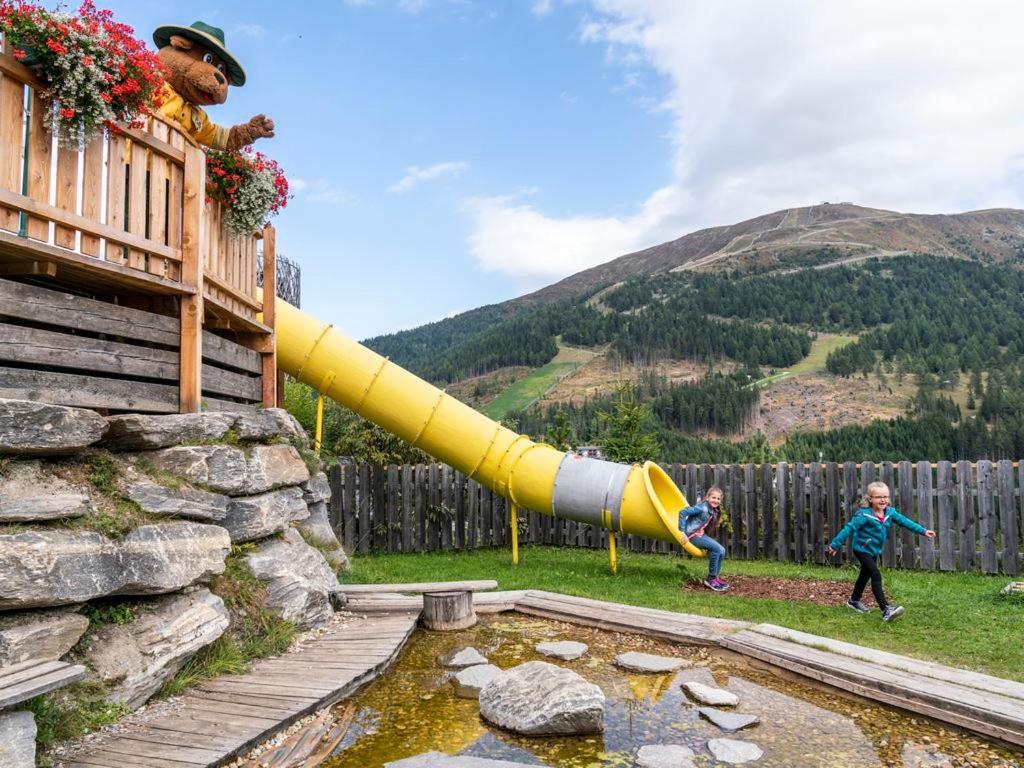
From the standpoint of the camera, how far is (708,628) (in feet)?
21.4

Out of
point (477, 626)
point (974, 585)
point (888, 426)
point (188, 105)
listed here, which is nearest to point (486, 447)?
point (477, 626)

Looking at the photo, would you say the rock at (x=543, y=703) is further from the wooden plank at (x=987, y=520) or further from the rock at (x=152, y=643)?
the wooden plank at (x=987, y=520)

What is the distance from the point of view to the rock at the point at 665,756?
389cm

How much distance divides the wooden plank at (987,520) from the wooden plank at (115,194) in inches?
444

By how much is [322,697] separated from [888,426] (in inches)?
2801

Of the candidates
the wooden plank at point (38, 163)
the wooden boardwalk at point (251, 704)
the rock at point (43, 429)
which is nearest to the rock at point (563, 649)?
the wooden boardwalk at point (251, 704)

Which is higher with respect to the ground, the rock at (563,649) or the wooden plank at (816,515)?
the wooden plank at (816,515)

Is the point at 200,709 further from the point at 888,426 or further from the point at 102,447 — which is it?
the point at 888,426

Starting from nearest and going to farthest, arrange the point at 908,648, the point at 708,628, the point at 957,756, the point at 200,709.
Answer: the point at 957,756, the point at 200,709, the point at 908,648, the point at 708,628

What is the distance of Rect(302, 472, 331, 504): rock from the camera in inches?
311

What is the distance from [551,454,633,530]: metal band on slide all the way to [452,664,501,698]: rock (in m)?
4.35

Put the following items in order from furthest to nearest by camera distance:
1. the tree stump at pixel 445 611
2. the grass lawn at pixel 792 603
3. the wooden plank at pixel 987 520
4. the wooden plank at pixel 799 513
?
the wooden plank at pixel 799 513
the wooden plank at pixel 987 520
the tree stump at pixel 445 611
the grass lawn at pixel 792 603

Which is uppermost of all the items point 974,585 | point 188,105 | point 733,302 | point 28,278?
point 733,302

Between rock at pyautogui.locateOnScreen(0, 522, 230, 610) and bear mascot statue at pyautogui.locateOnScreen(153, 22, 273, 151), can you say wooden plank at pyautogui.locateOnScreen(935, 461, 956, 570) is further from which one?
bear mascot statue at pyautogui.locateOnScreen(153, 22, 273, 151)
